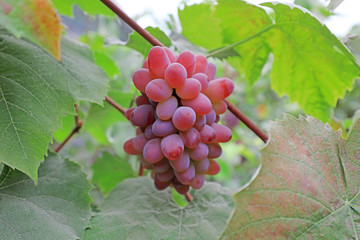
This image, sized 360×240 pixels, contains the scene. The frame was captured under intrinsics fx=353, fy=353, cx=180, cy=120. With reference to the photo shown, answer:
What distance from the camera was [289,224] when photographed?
1.59ft

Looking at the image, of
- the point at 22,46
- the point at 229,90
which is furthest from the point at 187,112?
the point at 22,46

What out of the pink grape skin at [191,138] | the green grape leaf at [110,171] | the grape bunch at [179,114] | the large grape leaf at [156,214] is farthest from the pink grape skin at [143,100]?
the green grape leaf at [110,171]

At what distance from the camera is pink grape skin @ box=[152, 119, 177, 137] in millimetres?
604

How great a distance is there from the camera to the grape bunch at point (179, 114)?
589 mm

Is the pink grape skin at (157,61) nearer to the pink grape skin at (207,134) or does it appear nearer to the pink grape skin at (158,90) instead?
the pink grape skin at (158,90)

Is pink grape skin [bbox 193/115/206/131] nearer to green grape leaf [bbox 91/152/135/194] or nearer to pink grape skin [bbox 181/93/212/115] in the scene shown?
pink grape skin [bbox 181/93/212/115]

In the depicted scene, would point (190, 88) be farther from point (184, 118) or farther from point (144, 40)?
point (144, 40)

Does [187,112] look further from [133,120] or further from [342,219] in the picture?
[342,219]

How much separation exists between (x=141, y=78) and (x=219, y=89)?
140 millimetres

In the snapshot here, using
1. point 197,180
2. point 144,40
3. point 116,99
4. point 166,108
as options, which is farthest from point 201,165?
point 116,99

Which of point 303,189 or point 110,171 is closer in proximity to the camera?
point 303,189

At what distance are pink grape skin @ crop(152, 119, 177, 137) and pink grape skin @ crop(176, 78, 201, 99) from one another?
6 cm

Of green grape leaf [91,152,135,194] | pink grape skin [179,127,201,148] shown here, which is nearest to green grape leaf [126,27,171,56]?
pink grape skin [179,127,201,148]

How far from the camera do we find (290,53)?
3.05 feet
